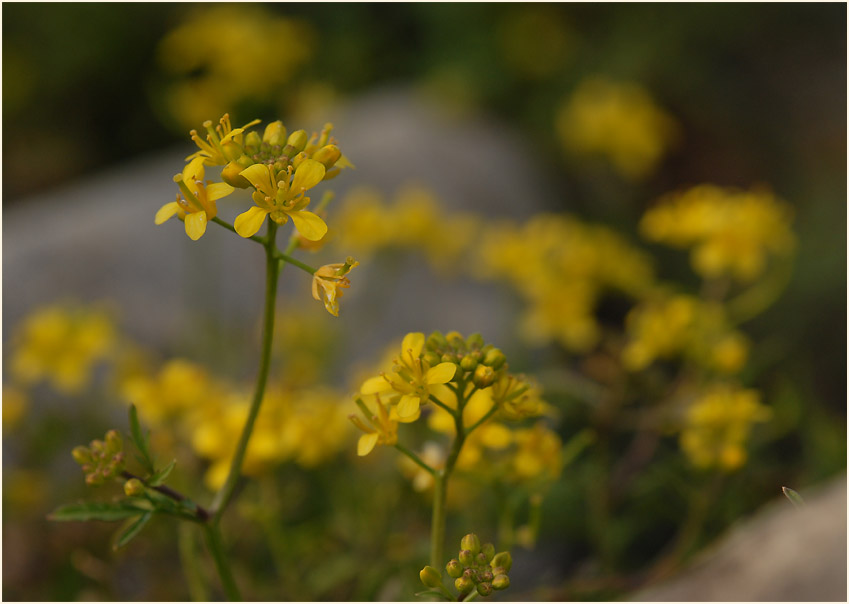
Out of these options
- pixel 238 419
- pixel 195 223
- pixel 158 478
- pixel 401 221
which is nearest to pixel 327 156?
pixel 195 223

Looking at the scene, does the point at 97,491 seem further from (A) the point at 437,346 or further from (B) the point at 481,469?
(A) the point at 437,346

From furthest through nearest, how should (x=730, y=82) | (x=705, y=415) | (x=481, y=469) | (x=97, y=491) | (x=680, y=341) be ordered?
(x=730, y=82), (x=97, y=491), (x=680, y=341), (x=705, y=415), (x=481, y=469)

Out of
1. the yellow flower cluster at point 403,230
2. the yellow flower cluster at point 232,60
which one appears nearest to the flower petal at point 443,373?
the yellow flower cluster at point 403,230

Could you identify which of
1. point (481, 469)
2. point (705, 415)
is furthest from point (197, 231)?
point (705, 415)

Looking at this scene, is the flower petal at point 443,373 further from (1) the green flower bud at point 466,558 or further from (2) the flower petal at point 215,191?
(2) the flower petal at point 215,191

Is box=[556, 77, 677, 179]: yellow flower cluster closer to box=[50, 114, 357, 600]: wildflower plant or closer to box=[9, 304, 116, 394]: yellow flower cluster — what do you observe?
box=[9, 304, 116, 394]: yellow flower cluster

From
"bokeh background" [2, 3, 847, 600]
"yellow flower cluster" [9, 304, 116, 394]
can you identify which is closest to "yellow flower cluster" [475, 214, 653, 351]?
"bokeh background" [2, 3, 847, 600]

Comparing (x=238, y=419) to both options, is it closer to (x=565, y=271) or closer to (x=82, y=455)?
(x=82, y=455)

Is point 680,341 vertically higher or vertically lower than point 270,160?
lower
